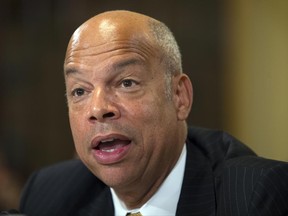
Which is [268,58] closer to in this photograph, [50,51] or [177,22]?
[177,22]

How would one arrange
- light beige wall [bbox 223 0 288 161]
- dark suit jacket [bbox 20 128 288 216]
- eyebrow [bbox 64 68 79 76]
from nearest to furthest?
dark suit jacket [bbox 20 128 288 216], eyebrow [bbox 64 68 79 76], light beige wall [bbox 223 0 288 161]

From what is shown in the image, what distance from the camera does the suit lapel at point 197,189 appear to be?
1758 millimetres

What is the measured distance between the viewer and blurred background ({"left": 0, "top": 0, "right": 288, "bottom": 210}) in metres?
3.86

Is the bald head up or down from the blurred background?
up

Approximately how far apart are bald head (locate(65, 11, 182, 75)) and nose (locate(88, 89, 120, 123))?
0.15 meters

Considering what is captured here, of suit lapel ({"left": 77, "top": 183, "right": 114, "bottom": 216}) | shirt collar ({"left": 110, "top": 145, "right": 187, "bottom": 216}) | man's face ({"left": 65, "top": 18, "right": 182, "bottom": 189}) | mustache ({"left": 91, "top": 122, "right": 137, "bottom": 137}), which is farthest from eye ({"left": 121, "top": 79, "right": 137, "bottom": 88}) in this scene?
suit lapel ({"left": 77, "top": 183, "right": 114, "bottom": 216})

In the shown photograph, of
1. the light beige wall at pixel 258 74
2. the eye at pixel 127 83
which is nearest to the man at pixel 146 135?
the eye at pixel 127 83

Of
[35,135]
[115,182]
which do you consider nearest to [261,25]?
[35,135]

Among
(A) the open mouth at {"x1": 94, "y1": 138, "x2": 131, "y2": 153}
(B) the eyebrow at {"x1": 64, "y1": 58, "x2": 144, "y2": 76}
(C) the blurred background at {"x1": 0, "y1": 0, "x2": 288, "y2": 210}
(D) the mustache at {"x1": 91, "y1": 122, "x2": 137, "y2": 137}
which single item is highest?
(B) the eyebrow at {"x1": 64, "y1": 58, "x2": 144, "y2": 76}

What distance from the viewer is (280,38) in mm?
3799

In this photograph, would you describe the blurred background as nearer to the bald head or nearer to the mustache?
the bald head

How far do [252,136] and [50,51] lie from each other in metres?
1.50

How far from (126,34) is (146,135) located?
29 centimetres

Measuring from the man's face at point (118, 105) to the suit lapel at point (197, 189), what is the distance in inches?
5.6
